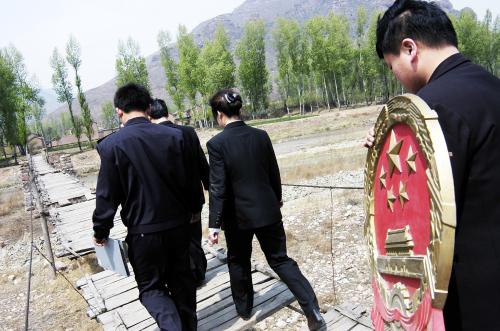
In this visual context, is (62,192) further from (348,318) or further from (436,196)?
(436,196)

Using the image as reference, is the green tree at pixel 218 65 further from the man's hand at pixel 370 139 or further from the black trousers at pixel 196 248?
the man's hand at pixel 370 139

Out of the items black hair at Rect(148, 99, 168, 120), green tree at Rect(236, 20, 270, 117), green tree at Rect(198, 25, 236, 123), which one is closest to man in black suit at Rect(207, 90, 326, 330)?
black hair at Rect(148, 99, 168, 120)

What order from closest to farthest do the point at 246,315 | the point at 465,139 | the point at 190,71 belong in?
the point at 465,139
the point at 246,315
the point at 190,71

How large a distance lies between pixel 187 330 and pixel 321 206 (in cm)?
576

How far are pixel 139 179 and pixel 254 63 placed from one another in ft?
160

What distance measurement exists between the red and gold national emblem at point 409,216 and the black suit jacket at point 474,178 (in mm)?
56

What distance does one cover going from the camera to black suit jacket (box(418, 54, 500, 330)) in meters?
1.15

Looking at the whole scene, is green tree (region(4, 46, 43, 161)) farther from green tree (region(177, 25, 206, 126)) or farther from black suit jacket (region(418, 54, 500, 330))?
black suit jacket (region(418, 54, 500, 330))

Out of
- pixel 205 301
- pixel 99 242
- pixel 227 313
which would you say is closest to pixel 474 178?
pixel 99 242

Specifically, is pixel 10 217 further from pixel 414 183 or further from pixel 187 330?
pixel 414 183

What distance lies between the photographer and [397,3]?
1.44 m

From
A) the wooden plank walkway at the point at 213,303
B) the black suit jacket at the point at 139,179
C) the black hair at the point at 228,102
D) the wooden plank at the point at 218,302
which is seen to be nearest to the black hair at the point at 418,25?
the black suit jacket at the point at 139,179

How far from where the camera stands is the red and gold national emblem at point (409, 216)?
1129 millimetres

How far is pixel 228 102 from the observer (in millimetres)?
3172
